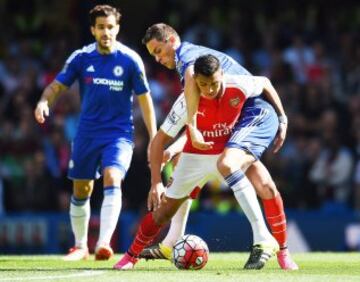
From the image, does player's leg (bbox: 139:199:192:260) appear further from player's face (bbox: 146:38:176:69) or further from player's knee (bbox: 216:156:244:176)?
player's face (bbox: 146:38:176:69)

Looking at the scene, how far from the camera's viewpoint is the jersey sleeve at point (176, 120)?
1088cm

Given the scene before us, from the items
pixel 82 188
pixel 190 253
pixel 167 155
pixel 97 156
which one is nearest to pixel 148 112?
pixel 97 156

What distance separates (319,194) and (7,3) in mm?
8225

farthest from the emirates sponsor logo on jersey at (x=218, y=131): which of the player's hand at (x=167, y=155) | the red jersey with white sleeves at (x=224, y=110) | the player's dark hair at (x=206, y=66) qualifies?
the player's dark hair at (x=206, y=66)

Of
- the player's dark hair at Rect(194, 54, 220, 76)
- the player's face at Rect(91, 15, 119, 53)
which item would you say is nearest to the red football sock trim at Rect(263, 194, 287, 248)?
the player's dark hair at Rect(194, 54, 220, 76)

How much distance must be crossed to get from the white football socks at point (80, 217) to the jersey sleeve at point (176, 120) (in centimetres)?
238

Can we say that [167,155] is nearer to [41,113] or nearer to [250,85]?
[250,85]

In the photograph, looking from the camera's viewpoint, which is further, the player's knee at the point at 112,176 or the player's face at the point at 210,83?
the player's knee at the point at 112,176

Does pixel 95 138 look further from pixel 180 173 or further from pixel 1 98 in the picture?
pixel 1 98

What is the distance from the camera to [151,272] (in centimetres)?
1059

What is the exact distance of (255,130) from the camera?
36.0 feet

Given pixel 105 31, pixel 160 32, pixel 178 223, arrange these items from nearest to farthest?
pixel 160 32, pixel 178 223, pixel 105 31

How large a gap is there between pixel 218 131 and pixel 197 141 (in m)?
0.76

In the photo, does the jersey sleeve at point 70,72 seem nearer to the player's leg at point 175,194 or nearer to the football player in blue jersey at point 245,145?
the football player in blue jersey at point 245,145
